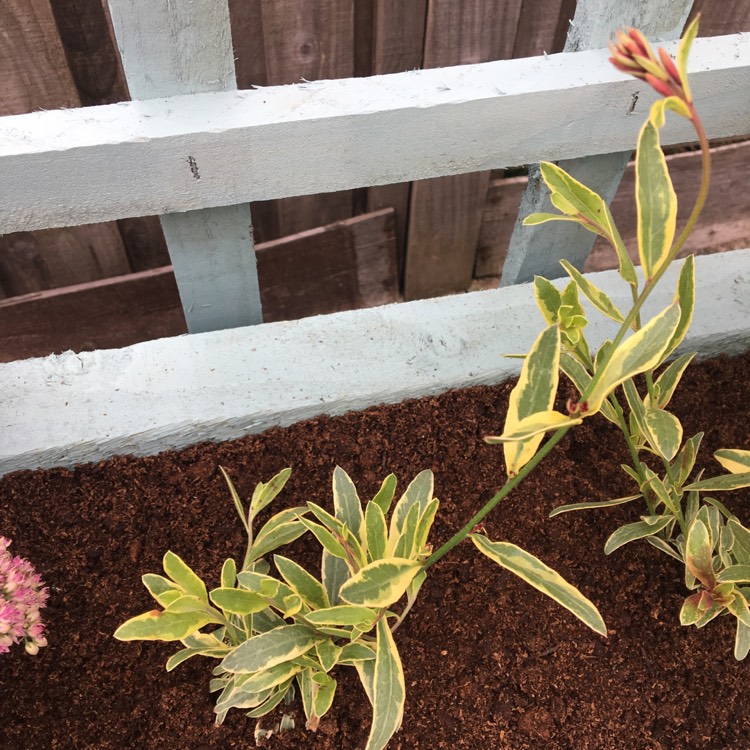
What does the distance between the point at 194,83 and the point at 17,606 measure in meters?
0.71

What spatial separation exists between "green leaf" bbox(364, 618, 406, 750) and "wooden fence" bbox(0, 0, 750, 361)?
2.58 ft

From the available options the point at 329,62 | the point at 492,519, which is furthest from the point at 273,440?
the point at 329,62

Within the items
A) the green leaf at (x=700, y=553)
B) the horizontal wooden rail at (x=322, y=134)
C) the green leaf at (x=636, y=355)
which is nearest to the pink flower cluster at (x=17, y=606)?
the horizontal wooden rail at (x=322, y=134)

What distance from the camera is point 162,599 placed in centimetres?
A: 73

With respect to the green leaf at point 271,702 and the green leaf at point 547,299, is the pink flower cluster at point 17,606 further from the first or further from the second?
the green leaf at point 547,299

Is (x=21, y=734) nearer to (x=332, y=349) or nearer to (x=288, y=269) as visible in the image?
(x=332, y=349)

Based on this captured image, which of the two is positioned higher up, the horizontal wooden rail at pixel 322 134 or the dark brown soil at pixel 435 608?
the horizontal wooden rail at pixel 322 134

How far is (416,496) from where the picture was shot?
862 mm

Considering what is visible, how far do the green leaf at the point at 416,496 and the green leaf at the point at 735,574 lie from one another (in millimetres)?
381

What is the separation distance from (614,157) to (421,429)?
58 cm

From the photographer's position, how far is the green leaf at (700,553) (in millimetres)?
880

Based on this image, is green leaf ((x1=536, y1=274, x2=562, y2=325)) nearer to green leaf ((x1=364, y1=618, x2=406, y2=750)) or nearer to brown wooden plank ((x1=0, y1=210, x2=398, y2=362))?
green leaf ((x1=364, y1=618, x2=406, y2=750))

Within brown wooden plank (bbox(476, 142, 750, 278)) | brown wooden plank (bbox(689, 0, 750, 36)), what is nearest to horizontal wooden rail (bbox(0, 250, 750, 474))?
brown wooden plank (bbox(476, 142, 750, 278))

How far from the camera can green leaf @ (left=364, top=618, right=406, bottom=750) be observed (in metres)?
0.73
